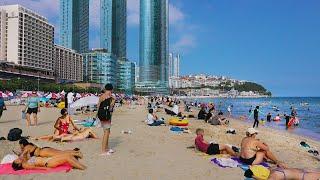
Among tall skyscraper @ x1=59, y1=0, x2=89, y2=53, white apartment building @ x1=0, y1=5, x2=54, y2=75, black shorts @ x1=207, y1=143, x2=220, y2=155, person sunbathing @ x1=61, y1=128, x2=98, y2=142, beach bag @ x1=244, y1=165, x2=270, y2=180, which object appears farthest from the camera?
tall skyscraper @ x1=59, y1=0, x2=89, y2=53

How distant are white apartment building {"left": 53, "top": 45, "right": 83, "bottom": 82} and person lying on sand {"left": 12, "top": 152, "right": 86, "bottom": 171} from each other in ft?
472

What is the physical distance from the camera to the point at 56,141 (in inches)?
478

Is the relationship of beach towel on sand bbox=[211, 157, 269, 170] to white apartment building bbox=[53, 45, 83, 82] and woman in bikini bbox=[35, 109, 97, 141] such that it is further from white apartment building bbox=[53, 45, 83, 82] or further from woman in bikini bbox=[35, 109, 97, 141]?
white apartment building bbox=[53, 45, 83, 82]

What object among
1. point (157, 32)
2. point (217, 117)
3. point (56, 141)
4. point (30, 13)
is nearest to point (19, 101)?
point (217, 117)

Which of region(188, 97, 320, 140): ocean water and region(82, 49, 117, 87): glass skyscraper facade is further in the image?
region(82, 49, 117, 87): glass skyscraper facade

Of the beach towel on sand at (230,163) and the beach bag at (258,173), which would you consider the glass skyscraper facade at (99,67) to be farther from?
the beach bag at (258,173)

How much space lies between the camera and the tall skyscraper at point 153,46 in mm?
180250

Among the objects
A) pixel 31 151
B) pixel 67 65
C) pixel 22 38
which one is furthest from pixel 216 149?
pixel 67 65

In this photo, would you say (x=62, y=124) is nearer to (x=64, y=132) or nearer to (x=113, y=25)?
(x=64, y=132)

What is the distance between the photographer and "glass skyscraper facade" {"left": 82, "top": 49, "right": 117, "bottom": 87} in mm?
165625

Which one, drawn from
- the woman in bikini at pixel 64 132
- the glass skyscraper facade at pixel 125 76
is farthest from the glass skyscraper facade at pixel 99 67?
the woman in bikini at pixel 64 132

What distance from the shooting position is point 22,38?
409 feet

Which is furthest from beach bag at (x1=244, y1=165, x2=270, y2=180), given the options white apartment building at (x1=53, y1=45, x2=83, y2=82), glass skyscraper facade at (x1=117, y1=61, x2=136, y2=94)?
glass skyscraper facade at (x1=117, y1=61, x2=136, y2=94)

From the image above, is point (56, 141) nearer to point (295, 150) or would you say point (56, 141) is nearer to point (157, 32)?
point (295, 150)
